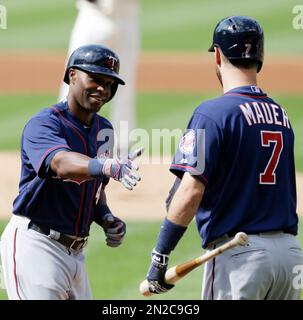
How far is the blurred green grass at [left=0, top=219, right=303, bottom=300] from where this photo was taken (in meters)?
6.45

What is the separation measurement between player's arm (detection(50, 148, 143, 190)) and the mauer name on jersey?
547 millimetres

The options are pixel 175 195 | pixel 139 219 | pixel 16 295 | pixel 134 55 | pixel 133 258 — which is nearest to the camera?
pixel 175 195

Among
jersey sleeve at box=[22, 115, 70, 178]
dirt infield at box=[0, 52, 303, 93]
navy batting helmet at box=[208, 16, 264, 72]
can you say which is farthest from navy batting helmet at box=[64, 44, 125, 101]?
dirt infield at box=[0, 52, 303, 93]

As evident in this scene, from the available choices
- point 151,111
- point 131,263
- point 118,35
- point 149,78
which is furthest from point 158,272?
point 149,78

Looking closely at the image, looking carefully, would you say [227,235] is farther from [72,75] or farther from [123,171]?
[72,75]

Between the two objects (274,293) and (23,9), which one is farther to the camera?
(23,9)

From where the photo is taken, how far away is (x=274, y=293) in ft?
13.5

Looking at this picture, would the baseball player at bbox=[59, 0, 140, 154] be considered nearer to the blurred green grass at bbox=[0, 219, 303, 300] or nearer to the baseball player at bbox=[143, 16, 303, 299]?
the blurred green grass at bbox=[0, 219, 303, 300]

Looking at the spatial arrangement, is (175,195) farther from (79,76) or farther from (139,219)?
(139,219)

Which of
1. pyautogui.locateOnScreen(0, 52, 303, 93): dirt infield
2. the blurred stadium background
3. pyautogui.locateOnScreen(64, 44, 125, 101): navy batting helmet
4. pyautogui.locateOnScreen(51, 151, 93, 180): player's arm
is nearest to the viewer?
pyautogui.locateOnScreen(51, 151, 93, 180): player's arm

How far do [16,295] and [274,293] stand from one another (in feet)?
4.17

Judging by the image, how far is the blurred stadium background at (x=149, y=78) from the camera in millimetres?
7246

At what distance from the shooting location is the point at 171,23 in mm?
18422

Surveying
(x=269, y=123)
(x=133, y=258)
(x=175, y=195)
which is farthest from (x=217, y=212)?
(x=133, y=258)
